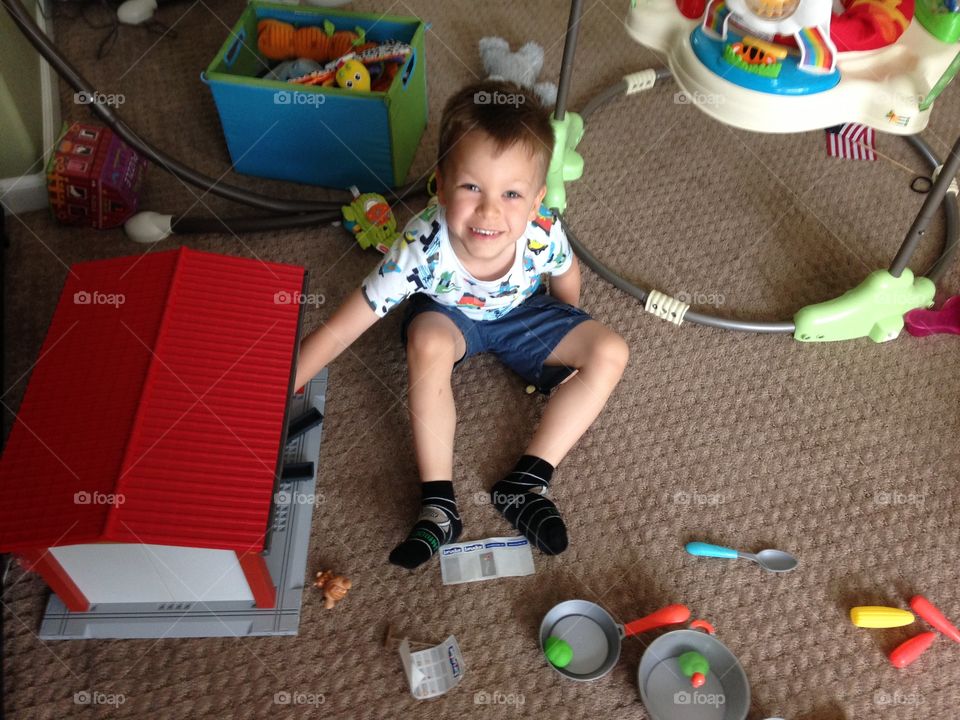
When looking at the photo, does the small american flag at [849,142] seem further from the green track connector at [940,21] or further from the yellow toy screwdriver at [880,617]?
the yellow toy screwdriver at [880,617]

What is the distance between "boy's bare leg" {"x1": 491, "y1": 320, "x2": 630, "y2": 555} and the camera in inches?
39.8

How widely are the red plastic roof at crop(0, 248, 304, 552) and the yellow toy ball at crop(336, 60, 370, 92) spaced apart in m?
0.45

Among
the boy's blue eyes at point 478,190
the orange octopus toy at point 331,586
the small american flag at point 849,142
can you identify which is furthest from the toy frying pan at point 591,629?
the small american flag at point 849,142

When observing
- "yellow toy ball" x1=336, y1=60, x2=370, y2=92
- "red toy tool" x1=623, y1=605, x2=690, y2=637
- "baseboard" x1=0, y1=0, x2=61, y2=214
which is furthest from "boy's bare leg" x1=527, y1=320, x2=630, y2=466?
"baseboard" x1=0, y1=0, x2=61, y2=214

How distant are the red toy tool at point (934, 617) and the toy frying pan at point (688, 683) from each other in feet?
0.81

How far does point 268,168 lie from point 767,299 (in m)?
0.86

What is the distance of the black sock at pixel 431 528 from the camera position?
0.95 meters

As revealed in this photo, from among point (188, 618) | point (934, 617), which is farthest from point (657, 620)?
point (188, 618)

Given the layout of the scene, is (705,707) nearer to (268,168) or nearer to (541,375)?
(541,375)

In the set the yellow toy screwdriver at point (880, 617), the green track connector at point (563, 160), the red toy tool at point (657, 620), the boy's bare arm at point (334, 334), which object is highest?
the green track connector at point (563, 160)

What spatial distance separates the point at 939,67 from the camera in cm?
91

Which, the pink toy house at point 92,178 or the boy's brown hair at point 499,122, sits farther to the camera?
the pink toy house at point 92,178

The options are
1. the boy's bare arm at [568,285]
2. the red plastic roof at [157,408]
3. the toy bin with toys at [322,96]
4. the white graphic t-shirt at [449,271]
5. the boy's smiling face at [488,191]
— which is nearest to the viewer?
the red plastic roof at [157,408]

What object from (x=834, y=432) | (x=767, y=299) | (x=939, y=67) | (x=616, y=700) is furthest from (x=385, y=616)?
(x=939, y=67)
